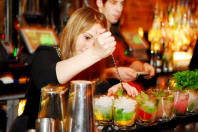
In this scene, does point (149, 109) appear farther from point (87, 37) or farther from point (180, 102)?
point (87, 37)

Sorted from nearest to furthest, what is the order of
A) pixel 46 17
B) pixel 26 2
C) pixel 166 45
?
pixel 26 2 → pixel 46 17 → pixel 166 45

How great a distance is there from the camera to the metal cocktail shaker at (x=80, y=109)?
880 millimetres

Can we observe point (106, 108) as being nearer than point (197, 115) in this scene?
Yes

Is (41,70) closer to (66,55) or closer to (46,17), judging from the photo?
(66,55)

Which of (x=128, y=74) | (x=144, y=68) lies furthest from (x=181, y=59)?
(x=128, y=74)

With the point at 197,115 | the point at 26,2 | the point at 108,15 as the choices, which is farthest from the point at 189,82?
A: the point at 26,2

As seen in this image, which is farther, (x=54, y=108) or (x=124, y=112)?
(x=124, y=112)

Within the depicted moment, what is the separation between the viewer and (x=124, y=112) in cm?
109

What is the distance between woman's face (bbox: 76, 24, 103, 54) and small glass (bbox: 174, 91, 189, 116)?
550 millimetres

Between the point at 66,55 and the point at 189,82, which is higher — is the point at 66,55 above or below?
above

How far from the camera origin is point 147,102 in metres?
1.15

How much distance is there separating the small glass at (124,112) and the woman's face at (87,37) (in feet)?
1.56

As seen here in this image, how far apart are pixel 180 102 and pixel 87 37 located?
0.62 meters

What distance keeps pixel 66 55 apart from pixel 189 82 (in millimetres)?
716
